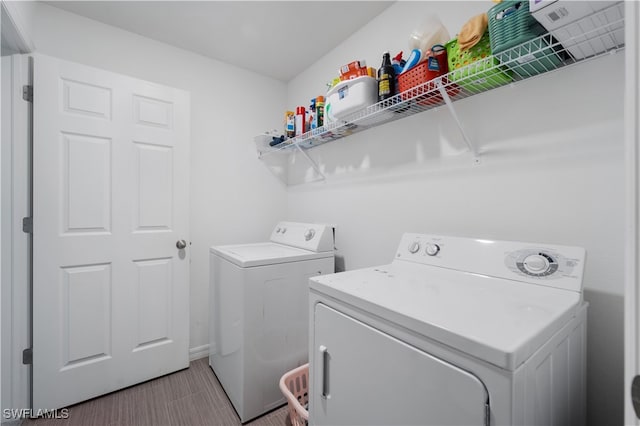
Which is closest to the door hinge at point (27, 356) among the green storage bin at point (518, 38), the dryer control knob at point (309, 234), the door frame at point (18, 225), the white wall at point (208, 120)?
the door frame at point (18, 225)

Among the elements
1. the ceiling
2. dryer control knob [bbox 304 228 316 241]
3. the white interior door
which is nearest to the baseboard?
the white interior door

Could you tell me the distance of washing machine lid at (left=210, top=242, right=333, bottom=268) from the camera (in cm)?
164

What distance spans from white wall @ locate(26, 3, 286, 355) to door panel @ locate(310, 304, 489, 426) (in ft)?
5.42

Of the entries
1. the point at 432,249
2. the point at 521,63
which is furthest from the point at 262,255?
the point at 521,63

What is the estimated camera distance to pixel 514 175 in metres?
1.20

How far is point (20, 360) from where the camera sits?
63.7 inches

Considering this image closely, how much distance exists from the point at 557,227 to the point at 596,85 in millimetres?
533

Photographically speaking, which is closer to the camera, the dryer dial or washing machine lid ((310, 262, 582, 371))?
washing machine lid ((310, 262, 582, 371))

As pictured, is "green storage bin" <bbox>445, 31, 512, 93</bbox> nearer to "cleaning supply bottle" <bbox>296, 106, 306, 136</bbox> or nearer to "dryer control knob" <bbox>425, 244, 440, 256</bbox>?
"dryer control knob" <bbox>425, 244, 440, 256</bbox>

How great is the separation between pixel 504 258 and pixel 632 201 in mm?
697

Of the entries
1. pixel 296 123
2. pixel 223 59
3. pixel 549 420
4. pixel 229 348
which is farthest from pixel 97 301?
pixel 549 420

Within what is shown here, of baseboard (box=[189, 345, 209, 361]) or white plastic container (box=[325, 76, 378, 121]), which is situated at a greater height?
white plastic container (box=[325, 76, 378, 121])

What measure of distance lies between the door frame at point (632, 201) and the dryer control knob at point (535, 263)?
59cm

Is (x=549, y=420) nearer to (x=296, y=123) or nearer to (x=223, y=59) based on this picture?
(x=296, y=123)
